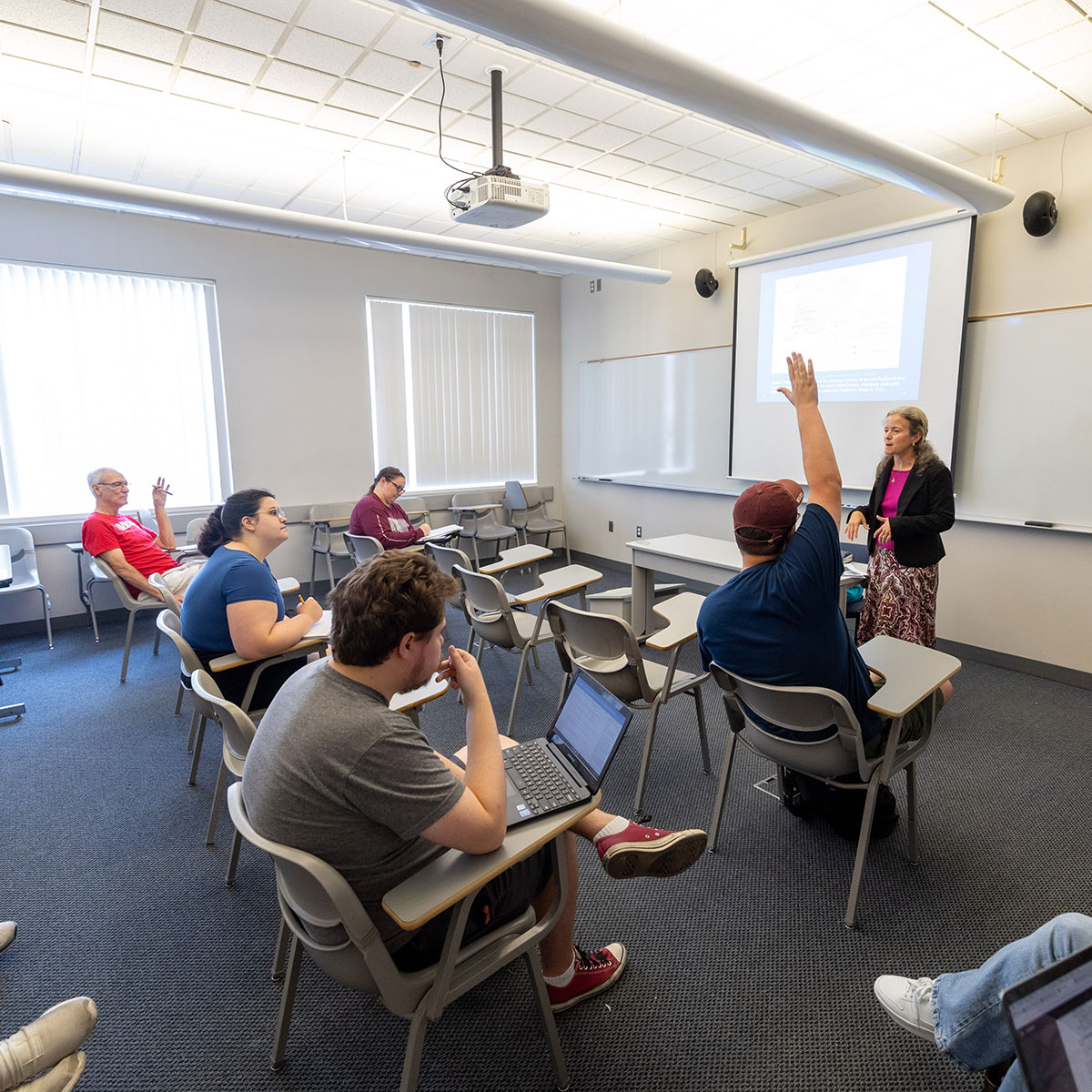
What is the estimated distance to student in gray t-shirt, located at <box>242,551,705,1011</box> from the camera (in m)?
1.16

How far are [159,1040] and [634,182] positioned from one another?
190 inches

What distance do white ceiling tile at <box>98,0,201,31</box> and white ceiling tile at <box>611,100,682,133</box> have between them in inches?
75.3

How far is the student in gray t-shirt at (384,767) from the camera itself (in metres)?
1.16

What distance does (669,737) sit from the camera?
10.6 ft

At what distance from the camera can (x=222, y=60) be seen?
113 inches

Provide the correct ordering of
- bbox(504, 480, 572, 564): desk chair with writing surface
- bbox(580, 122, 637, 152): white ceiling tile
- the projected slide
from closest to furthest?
bbox(580, 122, 637, 152): white ceiling tile
the projected slide
bbox(504, 480, 572, 564): desk chair with writing surface

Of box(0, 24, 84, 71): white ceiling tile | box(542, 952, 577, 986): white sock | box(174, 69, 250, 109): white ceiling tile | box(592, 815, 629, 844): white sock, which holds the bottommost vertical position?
box(542, 952, 577, 986): white sock

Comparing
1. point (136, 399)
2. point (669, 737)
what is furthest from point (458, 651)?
point (136, 399)

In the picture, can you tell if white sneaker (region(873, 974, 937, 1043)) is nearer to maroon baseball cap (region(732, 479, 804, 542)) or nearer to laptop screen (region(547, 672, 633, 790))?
laptop screen (region(547, 672, 633, 790))

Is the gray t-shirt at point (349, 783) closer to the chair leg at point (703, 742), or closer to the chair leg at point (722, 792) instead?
the chair leg at point (722, 792)

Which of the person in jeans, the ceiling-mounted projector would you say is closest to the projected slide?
the ceiling-mounted projector

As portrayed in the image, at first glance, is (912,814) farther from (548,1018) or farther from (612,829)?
(548,1018)

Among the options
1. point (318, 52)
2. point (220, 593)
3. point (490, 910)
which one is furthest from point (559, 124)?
point (490, 910)

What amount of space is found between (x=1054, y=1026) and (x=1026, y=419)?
13.2 feet
